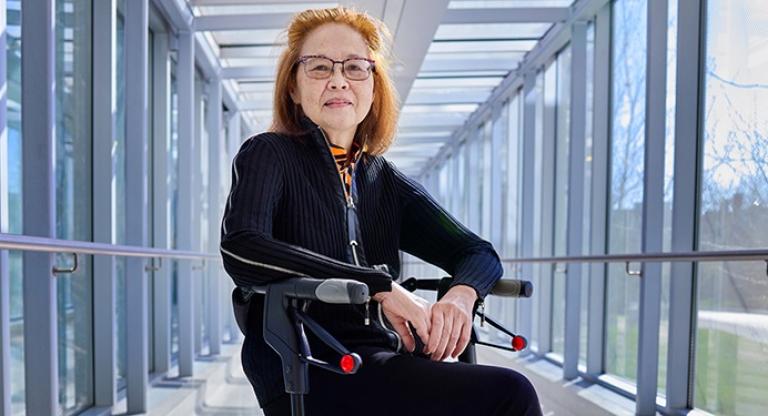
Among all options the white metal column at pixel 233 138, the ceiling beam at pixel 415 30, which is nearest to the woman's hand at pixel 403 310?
the ceiling beam at pixel 415 30

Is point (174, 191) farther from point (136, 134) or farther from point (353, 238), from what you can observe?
point (353, 238)

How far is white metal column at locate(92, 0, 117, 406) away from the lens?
342 cm

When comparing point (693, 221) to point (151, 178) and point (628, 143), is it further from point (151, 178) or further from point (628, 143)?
point (151, 178)

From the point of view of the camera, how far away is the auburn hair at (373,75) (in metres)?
1.32

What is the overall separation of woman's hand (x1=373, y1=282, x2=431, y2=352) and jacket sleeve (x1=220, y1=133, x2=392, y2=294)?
0.10 metres

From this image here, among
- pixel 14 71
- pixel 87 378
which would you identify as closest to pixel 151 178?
pixel 87 378

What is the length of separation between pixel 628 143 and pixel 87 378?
3.63 metres

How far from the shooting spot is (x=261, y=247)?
3.43 ft

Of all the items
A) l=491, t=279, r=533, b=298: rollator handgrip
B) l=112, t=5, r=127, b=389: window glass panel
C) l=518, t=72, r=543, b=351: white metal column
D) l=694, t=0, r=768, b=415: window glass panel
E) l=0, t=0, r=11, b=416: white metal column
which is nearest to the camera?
l=491, t=279, r=533, b=298: rollator handgrip

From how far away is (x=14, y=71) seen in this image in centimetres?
255

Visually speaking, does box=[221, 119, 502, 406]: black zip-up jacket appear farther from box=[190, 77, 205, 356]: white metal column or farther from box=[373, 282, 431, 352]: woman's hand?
box=[190, 77, 205, 356]: white metal column

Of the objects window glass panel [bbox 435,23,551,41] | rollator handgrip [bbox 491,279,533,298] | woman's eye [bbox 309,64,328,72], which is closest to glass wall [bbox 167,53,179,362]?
window glass panel [bbox 435,23,551,41]

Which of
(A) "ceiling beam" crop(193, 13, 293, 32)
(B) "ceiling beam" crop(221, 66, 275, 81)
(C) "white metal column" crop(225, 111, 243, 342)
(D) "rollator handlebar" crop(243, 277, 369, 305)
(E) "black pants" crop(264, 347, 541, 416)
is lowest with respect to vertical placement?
(E) "black pants" crop(264, 347, 541, 416)

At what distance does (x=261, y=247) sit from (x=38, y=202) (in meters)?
1.72
